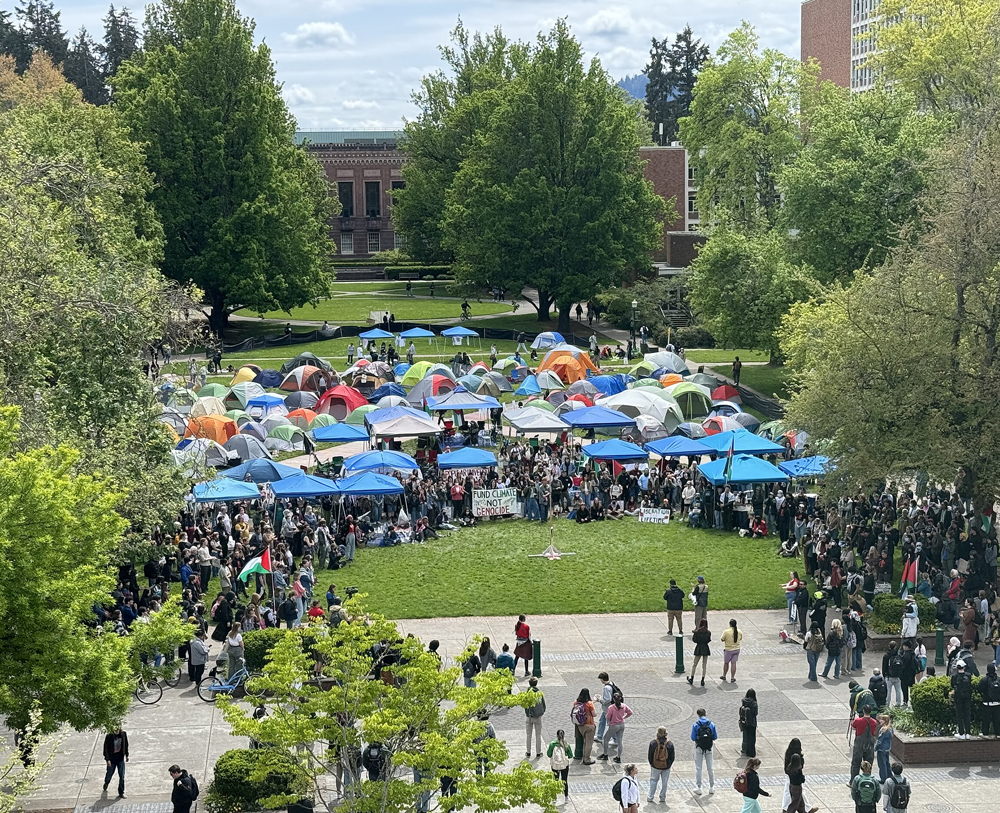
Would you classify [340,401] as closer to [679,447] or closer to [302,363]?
[302,363]

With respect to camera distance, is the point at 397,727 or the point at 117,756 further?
the point at 117,756

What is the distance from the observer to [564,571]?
2970cm

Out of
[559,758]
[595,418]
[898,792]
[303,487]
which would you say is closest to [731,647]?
[559,758]

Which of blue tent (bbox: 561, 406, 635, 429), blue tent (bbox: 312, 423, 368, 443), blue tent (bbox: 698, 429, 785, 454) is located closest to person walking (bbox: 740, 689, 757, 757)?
blue tent (bbox: 698, 429, 785, 454)

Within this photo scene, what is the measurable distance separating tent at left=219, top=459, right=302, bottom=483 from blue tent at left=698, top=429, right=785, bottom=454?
1123 cm

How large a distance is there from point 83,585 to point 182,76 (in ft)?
176

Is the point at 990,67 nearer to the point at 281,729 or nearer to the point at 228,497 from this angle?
the point at 228,497

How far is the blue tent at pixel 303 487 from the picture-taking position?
3095cm

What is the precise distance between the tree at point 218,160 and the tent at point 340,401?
22.5m

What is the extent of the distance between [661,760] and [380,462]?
659 inches

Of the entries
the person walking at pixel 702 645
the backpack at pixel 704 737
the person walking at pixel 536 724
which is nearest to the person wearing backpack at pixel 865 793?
the backpack at pixel 704 737

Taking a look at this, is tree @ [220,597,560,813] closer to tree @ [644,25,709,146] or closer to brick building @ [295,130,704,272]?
brick building @ [295,130,704,272]

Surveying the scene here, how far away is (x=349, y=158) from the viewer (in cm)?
11194

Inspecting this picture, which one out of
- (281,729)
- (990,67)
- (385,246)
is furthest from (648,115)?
(281,729)
